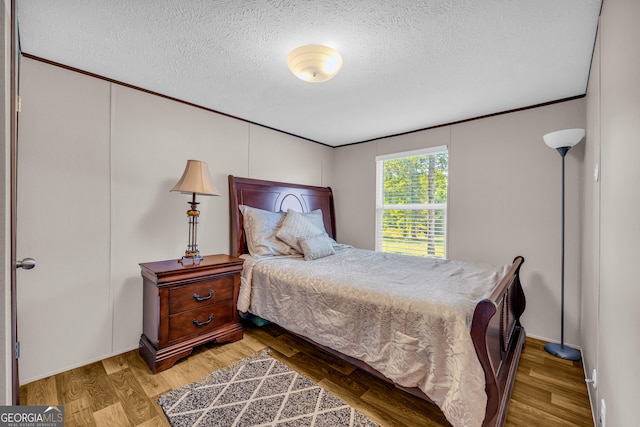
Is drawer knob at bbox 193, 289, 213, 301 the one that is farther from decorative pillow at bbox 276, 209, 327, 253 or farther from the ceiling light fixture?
the ceiling light fixture

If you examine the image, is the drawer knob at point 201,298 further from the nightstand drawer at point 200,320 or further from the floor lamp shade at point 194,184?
the floor lamp shade at point 194,184

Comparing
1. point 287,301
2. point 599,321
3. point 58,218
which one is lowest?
point 287,301

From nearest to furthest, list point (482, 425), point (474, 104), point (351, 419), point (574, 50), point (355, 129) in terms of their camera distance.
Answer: point (482, 425)
point (351, 419)
point (574, 50)
point (474, 104)
point (355, 129)

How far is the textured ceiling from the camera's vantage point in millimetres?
1484

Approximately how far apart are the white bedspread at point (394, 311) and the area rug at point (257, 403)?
0.32 meters

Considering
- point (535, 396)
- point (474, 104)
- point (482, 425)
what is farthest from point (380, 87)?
point (535, 396)

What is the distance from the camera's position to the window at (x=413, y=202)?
11.0ft

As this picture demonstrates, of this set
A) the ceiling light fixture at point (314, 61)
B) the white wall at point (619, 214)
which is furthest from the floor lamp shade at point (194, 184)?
the white wall at point (619, 214)

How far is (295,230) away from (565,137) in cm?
255

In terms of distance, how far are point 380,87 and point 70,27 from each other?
215cm

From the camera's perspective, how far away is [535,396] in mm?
1820

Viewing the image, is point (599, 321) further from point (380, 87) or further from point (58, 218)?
point (58, 218)

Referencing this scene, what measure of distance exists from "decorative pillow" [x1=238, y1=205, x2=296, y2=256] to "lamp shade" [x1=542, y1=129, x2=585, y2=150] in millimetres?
2574

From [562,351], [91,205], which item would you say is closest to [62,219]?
[91,205]
